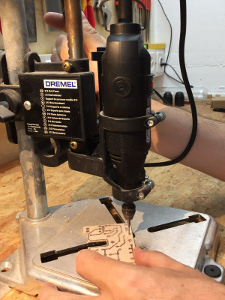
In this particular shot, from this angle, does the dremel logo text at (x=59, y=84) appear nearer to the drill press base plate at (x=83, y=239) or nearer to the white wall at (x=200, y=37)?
the drill press base plate at (x=83, y=239)

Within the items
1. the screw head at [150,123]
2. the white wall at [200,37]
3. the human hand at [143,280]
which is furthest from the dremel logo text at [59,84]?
the white wall at [200,37]

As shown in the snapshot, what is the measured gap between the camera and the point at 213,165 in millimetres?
701

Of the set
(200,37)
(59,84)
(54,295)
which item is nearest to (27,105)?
(59,84)

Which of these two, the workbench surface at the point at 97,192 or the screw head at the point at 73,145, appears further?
the workbench surface at the point at 97,192

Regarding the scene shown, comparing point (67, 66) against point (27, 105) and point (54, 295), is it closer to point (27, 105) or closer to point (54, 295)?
point (27, 105)

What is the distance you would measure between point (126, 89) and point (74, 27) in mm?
146

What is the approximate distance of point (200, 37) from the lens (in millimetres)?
2230

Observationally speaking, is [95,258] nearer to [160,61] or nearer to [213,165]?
[213,165]

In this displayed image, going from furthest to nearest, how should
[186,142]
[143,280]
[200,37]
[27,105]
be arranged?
[200,37]
[186,142]
[27,105]
[143,280]

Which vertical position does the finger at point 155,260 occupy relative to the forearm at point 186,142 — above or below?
below

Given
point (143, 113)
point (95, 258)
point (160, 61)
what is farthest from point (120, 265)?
point (160, 61)

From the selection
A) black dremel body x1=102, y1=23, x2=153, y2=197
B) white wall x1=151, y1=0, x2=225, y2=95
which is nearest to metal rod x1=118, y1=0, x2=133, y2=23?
black dremel body x1=102, y1=23, x2=153, y2=197

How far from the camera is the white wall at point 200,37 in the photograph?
218 cm

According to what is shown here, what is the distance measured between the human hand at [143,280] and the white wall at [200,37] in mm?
2127
